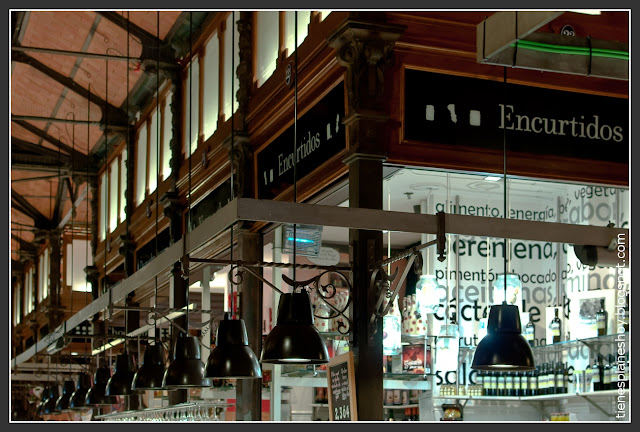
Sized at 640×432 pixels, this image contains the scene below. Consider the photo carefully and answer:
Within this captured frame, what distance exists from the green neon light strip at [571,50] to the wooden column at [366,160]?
87.5 inches

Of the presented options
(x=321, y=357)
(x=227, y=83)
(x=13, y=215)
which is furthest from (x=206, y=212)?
(x=13, y=215)

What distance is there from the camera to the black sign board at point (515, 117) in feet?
21.6

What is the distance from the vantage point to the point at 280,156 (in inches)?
321

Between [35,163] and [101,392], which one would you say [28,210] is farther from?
[101,392]

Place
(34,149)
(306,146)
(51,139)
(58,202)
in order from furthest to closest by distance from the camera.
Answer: (58,202) < (34,149) < (51,139) < (306,146)

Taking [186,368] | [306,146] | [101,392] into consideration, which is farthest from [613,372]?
[101,392]

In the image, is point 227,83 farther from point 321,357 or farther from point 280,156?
point 321,357

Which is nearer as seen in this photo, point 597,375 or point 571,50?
point 571,50

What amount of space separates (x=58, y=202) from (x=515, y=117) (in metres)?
16.2

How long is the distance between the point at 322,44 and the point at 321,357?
255 cm

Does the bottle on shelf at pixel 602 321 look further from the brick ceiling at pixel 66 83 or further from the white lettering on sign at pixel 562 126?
the brick ceiling at pixel 66 83

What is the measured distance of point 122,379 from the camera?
898 centimetres

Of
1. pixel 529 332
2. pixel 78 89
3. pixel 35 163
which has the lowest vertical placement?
pixel 529 332

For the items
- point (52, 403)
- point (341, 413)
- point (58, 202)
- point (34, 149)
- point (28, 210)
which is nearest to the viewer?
point (341, 413)
